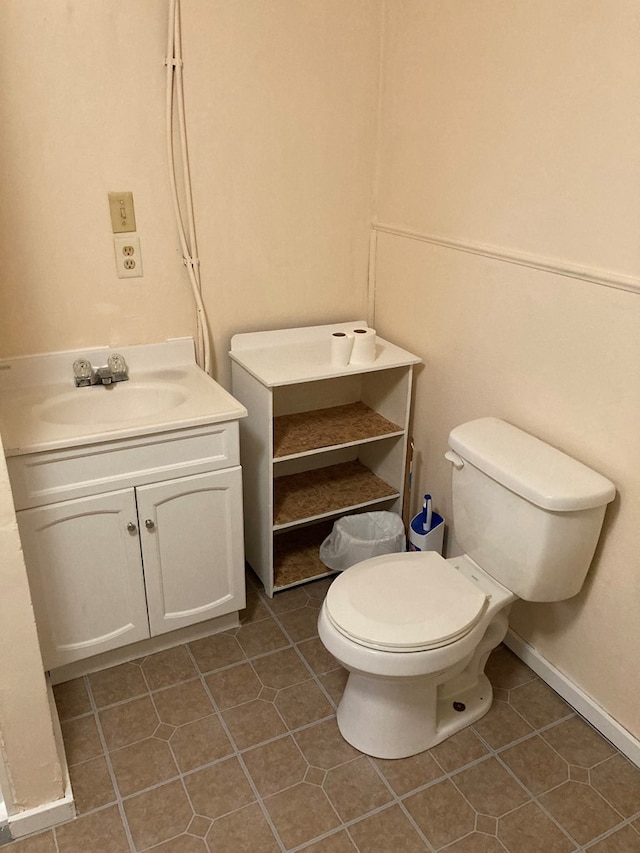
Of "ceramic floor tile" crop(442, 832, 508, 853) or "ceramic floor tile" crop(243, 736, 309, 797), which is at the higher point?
"ceramic floor tile" crop(243, 736, 309, 797)

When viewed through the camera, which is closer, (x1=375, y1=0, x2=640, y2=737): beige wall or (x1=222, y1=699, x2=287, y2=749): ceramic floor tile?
(x1=375, y1=0, x2=640, y2=737): beige wall

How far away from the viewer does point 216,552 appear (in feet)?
6.53

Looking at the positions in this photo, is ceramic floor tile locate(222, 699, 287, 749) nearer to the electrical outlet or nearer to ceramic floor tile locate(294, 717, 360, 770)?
ceramic floor tile locate(294, 717, 360, 770)

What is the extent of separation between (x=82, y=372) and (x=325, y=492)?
91 cm

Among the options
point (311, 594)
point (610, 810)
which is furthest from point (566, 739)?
point (311, 594)

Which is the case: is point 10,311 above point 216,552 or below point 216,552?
above

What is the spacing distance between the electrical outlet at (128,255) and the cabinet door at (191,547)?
673mm

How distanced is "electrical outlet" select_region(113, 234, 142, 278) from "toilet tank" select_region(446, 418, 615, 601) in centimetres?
108

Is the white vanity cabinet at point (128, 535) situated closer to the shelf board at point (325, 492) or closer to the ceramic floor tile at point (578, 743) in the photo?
the shelf board at point (325, 492)

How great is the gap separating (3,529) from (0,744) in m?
0.50

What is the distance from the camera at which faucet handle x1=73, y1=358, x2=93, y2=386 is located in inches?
78.5

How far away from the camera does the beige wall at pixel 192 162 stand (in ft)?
5.91

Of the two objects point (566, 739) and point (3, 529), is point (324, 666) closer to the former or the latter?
point (566, 739)

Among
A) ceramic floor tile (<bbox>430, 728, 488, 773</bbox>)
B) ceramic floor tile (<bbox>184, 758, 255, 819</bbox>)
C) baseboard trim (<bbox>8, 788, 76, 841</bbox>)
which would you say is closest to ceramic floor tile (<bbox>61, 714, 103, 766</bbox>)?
baseboard trim (<bbox>8, 788, 76, 841</bbox>)
